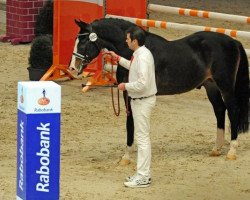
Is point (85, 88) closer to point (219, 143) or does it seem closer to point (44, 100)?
point (219, 143)

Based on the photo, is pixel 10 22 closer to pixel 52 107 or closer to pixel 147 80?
pixel 147 80

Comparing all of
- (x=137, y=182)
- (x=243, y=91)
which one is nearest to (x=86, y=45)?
(x=243, y=91)

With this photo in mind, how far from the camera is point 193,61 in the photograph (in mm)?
12375

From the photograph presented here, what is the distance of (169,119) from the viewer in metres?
14.5

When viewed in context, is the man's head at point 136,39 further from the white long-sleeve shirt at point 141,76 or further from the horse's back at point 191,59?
the horse's back at point 191,59

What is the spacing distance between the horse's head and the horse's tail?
73.2 inches

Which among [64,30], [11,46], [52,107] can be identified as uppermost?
[52,107]

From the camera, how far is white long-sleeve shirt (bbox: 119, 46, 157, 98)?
10.6 metres

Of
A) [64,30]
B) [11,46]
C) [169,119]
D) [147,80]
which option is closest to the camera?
[147,80]

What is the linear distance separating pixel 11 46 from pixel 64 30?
4.13 m

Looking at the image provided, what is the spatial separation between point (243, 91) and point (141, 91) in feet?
7.86

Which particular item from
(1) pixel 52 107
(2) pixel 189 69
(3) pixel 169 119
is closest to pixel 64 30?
(3) pixel 169 119

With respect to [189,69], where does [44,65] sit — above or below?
below

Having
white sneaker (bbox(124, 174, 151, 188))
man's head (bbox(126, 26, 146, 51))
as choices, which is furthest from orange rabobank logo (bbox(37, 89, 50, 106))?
white sneaker (bbox(124, 174, 151, 188))
